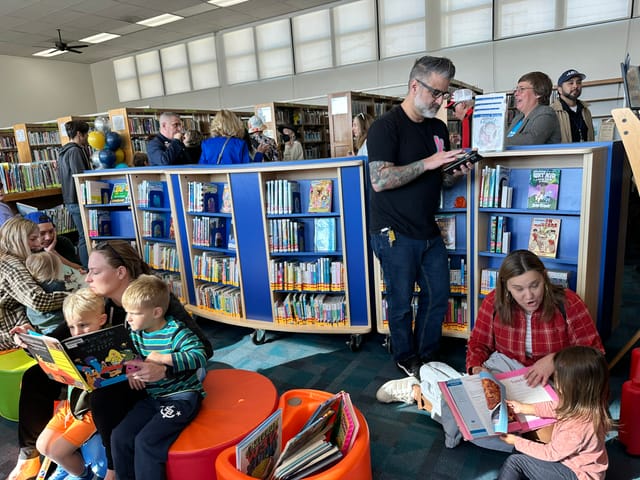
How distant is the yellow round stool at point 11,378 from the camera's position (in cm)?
246

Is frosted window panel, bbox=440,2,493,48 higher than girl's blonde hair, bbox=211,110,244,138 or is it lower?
higher

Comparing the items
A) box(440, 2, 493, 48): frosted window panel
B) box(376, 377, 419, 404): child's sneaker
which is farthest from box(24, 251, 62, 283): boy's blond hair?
box(440, 2, 493, 48): frosted window panel

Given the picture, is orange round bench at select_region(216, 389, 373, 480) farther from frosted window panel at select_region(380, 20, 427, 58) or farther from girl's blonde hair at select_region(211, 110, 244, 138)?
frosted window panel at select_region(380, 20, 427, 58)

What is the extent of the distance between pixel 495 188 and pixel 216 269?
2.26 meters

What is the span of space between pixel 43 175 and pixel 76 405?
18.4 feet

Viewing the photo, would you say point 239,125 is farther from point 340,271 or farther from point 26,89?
point 26,89

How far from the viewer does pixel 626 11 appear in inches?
299

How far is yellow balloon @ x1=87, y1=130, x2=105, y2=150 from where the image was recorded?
526cm

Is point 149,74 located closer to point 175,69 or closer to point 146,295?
point 175,69

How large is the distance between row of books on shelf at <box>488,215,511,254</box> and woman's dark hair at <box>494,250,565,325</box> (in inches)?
27.4

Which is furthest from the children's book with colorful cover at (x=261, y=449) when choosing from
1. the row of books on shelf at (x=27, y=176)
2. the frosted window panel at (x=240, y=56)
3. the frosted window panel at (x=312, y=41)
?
the frosted window panel at (x=240, y=56)

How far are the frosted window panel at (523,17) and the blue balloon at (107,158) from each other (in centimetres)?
775

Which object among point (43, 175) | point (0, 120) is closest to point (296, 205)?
point (43, 175)

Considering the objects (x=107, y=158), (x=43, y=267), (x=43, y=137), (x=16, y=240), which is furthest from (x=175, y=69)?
(x=43, y=267)
